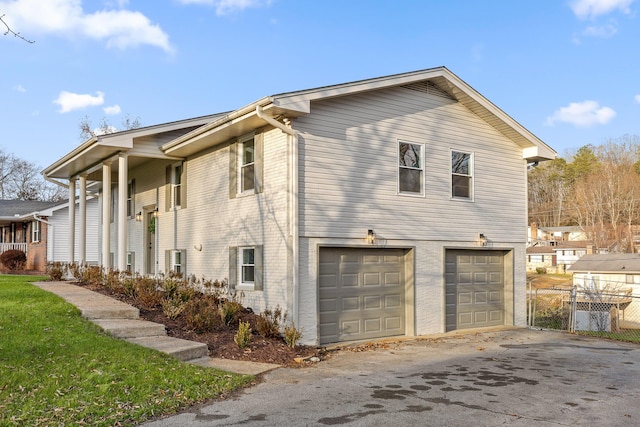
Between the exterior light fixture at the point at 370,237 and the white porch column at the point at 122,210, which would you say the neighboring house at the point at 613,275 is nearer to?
the exterior light fixture at the point at 370,237

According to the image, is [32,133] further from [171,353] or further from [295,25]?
[171,353]

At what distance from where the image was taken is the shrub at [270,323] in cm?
1020

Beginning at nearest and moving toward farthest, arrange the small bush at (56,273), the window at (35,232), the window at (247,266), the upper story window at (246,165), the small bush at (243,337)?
the small bush at (243,337)
the upper story window at (246,165)
the window at (247,266)
the small bush at (56,273)
the window at (35,232)

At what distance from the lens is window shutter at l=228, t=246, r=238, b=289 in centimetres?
1221

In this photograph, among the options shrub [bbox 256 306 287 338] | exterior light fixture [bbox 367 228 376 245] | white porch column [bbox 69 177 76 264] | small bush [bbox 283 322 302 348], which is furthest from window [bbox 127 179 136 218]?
small bush [bbox 283 322 302 348]

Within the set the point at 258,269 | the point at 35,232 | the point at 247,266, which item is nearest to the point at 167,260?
the point at 247,266

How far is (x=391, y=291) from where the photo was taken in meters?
12.1

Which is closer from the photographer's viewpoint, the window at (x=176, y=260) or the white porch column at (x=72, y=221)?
the window at (x=176, y=260)

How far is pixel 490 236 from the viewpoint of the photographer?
545 inches

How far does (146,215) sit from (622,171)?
5350 centimetres

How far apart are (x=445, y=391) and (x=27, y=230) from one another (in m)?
27.3

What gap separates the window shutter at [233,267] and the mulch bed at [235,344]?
134 cm

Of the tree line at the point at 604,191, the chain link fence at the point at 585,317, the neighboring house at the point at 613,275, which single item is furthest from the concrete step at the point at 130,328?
the tree line at the point at 604,191

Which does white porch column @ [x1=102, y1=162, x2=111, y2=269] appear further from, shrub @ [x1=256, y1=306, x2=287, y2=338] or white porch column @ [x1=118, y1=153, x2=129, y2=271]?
shrub @ [x1=256, y1=306, x2=287, y2=338]
